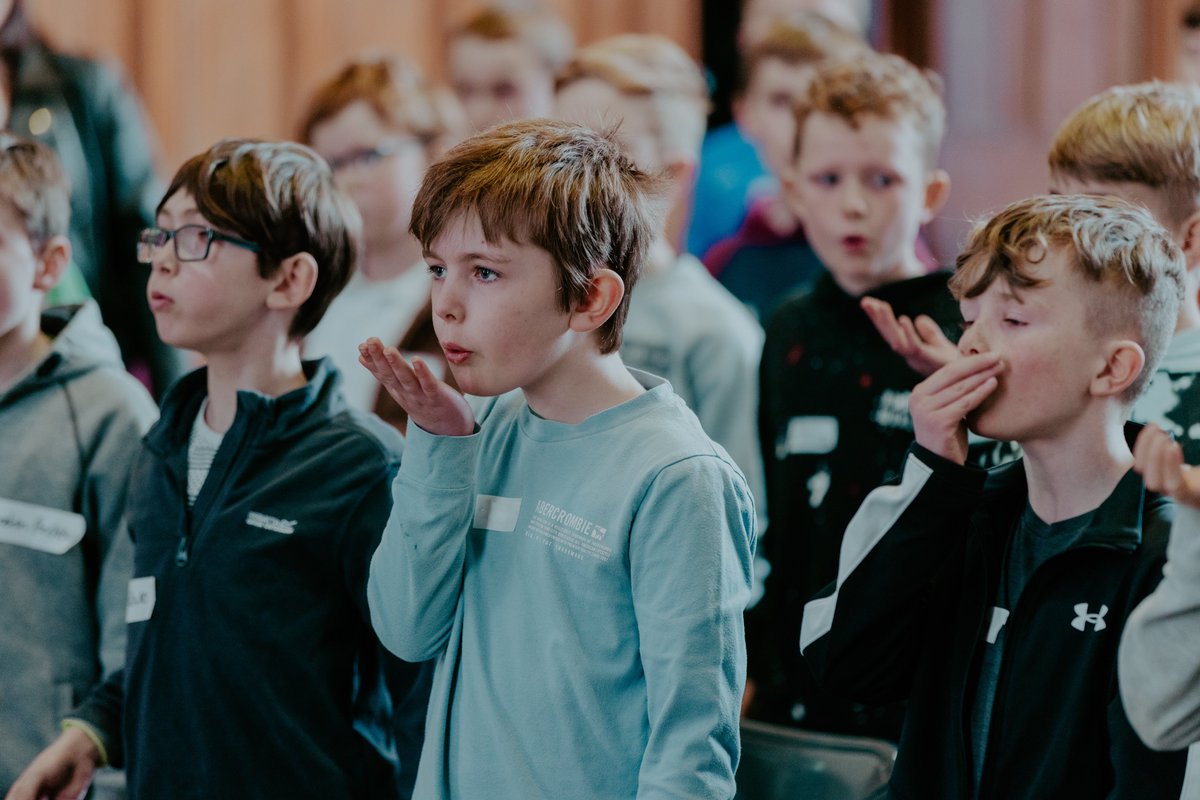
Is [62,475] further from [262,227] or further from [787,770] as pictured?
[787,770]

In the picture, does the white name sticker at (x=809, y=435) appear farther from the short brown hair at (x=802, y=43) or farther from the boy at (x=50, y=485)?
the short brown hair at (x=802, y=43)

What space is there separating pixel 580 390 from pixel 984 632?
572 mm

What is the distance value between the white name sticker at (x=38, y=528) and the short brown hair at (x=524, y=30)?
92.0 inches

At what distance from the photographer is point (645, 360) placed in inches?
120

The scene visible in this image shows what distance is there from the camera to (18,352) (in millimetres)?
2402

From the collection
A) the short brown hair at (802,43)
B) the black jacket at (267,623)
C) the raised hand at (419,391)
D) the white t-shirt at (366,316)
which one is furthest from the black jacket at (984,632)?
the short brown hair at (802,43)

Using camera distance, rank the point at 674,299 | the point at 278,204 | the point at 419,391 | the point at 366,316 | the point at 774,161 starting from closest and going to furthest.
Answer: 1. the point at 419,391
2. the point at 278,204
3. the point at 674,299
4. the point at 366,316
5. the point at 774,161

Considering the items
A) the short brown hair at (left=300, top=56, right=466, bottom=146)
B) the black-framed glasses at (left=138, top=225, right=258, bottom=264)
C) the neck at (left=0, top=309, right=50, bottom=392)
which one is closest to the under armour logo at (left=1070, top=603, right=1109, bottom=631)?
the black-framed glasses at (left=138, top=225, right=258, bottom=264)

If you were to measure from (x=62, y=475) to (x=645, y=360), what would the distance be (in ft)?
4.14

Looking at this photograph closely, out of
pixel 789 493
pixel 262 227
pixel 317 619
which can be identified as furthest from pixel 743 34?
pixel 317 619

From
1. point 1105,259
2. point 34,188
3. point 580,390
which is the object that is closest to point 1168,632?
point 1105,259

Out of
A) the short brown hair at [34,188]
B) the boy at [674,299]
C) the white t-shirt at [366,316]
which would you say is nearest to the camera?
the short brown hair at [34,188]

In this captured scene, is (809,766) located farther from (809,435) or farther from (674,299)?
(674,299)

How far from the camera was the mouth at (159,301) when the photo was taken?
213cm
